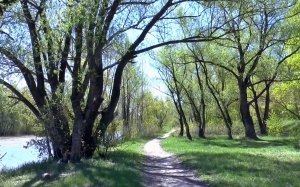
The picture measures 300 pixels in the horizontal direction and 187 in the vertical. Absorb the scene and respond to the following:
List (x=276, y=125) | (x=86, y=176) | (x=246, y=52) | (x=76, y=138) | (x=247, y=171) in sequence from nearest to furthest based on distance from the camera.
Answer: (x=86, y=176) < (x=247, y=171) < (x=76, y=138) < (x=276, y=125) < (x=246, y=52)

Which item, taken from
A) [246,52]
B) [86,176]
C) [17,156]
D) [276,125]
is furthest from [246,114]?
[86,176]

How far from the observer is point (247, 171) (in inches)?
504

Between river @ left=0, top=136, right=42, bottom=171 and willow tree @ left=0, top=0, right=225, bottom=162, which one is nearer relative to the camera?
willow tree @ left=0, top=0, right=225, bottom=162

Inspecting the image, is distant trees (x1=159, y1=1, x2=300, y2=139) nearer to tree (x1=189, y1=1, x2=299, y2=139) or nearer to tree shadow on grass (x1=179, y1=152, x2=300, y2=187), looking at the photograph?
tree (x1=189, y1=1, x2=299, y2=139)

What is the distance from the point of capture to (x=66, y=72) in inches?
768

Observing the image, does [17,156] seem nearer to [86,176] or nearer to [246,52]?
[86,176]

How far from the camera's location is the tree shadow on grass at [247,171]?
10.7 m

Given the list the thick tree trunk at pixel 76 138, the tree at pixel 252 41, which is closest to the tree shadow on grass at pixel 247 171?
the thick tree trunk at pixel 76 138

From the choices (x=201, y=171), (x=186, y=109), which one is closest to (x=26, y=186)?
(x=201, y=171)

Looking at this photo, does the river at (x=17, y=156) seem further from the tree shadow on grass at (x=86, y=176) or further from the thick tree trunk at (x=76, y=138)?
the tree shadow on grass at (x=86, y=176)

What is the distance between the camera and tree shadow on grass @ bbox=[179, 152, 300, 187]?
10.7 meters

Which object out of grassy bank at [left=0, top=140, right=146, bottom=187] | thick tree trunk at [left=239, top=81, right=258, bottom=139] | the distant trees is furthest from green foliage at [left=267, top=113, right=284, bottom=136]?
grassy bank at [left=0, top=140, right=146, bottom=187]

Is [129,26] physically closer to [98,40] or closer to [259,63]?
[98,40]

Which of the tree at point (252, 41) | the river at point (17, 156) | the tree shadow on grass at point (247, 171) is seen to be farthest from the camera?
the tree at point (252, 41)
